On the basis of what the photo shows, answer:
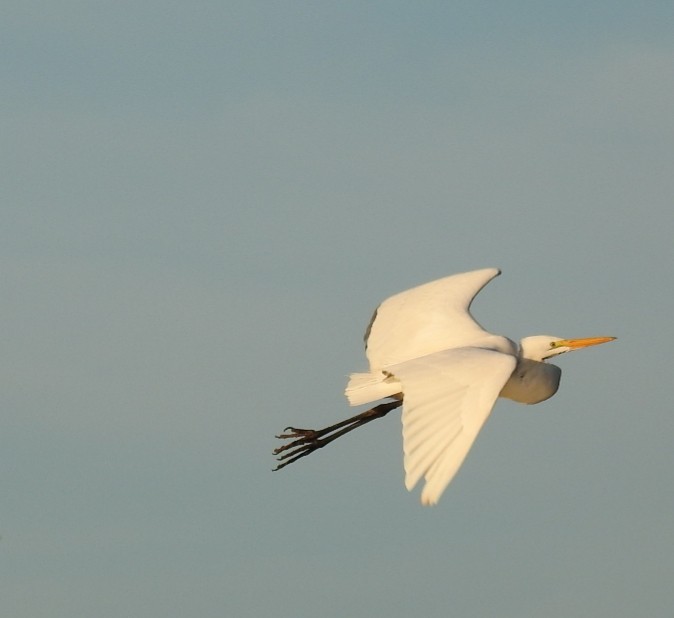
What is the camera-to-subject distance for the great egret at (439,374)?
14.0 metres

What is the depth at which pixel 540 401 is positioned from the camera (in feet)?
65.0

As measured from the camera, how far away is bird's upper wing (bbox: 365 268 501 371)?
64.2ft

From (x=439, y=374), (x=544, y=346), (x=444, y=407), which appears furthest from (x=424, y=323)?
(x=444, y=407)

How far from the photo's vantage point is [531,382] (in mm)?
19516

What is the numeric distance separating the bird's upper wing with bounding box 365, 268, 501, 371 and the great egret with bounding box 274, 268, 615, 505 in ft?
0.04

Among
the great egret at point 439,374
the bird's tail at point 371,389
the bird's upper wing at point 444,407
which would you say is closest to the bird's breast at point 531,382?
the great egret at point 439,374

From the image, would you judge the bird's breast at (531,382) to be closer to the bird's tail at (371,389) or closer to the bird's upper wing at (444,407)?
the bird's tail at (371,389)

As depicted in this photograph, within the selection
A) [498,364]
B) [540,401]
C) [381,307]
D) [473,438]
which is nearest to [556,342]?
[540,401]

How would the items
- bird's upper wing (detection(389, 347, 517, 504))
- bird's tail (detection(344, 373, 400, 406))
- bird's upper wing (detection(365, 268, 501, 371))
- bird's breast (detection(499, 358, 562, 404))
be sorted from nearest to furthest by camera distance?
1. bird's upper wing (detection(389, 347, 517, 504))
2. bird's tail (detection(344, 373, 400, 406))
3. bird's breast (detection(499, 358, 562, 404))
4. bird's upper wing (detection(365, 268, 501, 371))

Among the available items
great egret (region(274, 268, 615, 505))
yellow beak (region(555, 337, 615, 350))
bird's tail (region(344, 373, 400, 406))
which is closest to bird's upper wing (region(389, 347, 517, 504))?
great egret (region(274, 268, 615, 505))

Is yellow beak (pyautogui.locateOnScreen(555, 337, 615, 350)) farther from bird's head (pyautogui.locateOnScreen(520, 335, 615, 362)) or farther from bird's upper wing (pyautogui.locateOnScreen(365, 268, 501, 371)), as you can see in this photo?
bird's upper wing (pyautogui.locateOnScreen(365, 268, 501, 371))

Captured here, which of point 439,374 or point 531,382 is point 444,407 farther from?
point 531,382

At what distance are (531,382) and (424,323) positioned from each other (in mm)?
1464

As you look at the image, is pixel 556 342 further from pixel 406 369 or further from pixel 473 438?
pixel 473 438
